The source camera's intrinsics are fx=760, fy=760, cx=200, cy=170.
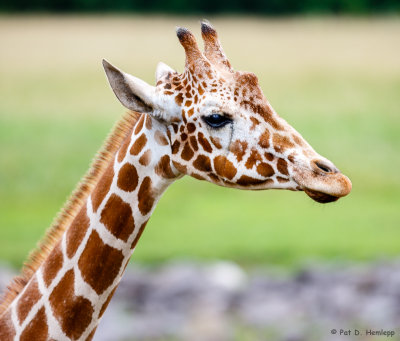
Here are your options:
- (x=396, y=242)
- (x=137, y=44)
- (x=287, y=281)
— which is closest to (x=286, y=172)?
(x=287, y=281)

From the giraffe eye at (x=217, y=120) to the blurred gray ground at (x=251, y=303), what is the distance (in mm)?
5666

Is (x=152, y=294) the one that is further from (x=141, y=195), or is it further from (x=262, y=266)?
(x=141, y=195)

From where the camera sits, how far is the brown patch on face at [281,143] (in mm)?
3488

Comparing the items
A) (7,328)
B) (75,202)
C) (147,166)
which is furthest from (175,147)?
(7,328)

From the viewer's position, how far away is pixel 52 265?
12.3 ft

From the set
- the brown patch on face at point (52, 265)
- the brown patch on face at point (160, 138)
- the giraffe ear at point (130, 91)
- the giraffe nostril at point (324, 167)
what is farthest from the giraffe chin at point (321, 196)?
the brown patch on face at point (52, 265)

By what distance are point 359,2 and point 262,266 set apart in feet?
20.3

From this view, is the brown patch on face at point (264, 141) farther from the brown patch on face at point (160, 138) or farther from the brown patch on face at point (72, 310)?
the brown patch on face at point (72, 310)

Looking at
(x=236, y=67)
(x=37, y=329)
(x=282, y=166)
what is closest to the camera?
(x=282, y=166)

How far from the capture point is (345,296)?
966 cm

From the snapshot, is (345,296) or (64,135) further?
(64,135)

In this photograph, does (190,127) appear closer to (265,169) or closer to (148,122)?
(148,122)

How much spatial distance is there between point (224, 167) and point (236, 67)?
967 cm

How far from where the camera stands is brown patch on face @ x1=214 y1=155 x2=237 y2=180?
3.55m
